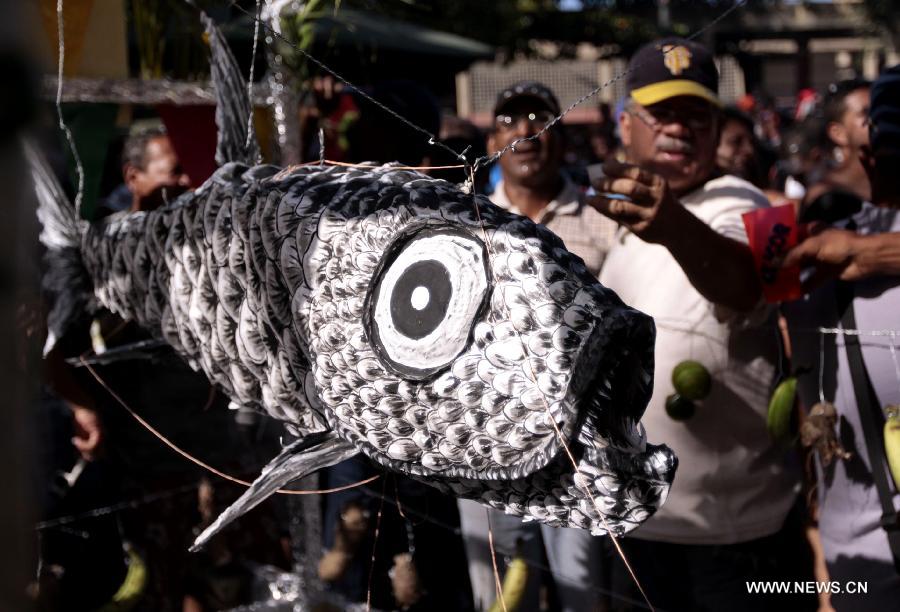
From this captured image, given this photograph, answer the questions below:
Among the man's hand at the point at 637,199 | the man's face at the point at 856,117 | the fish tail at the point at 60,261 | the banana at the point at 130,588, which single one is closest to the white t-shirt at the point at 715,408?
the man's hand at the point at 637,199

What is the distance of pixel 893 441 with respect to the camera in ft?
5.98

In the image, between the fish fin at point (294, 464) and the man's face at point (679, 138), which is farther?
the man's face at point (679, 138)

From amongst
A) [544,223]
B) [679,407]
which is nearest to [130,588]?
[544,223]

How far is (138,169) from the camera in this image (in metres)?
2.91

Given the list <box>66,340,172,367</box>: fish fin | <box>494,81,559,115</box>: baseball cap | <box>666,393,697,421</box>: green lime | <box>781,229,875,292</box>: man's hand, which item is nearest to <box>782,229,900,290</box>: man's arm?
<box>781,229,875,292</box>: man's hand

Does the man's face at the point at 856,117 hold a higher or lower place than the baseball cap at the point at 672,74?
lower

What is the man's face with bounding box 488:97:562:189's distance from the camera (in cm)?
271

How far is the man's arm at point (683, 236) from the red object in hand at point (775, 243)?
0.08ft

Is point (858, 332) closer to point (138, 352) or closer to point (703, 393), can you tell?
point (703, 393)

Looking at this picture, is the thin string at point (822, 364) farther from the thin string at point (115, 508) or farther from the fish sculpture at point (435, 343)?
the thin string at point (115, 508)

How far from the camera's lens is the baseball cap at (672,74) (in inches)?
86.4

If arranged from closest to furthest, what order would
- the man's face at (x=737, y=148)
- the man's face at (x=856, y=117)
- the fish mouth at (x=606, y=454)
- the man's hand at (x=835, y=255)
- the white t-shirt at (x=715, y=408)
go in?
1. the fish mouth at (x=606, y=454)
2. the man's hand at (x=835, y=255)
3. the white t-shirt at (x=715, y=408)
4. the man's face at (x=856, y=117)
5. the man's face at (x=737, y=148)

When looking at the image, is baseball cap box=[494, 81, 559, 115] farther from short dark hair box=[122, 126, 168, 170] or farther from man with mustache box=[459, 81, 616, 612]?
short dark hair box=[122, 126, 168, 170]

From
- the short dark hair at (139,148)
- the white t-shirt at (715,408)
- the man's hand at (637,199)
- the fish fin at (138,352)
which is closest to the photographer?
the man's hand at (637,199)
